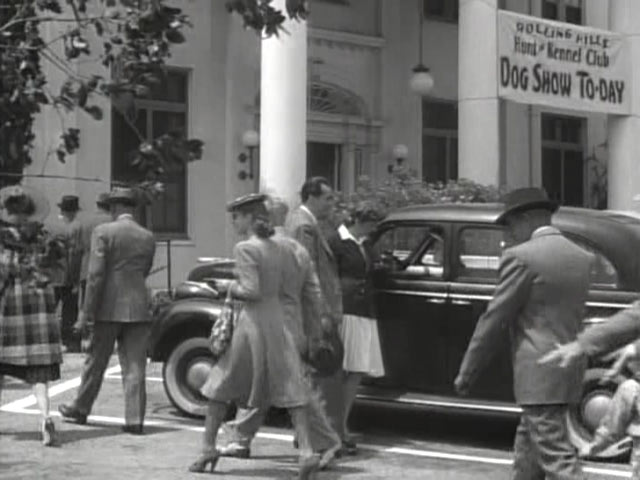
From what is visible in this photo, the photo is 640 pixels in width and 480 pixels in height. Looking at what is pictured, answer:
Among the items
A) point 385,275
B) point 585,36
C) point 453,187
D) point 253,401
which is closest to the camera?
point 253,401

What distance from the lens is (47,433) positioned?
9.84 m

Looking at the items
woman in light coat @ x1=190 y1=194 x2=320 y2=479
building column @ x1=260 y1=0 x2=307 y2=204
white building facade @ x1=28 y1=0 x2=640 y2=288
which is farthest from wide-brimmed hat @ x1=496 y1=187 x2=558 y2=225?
building column @ x1=260 y1=0 x2=307 y2=204

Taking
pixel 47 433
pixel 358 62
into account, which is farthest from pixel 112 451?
pixel 358 62

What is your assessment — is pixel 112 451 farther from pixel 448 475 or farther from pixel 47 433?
pixel 448 475

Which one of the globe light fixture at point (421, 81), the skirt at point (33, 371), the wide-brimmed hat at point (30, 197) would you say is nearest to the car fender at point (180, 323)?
the skirt at point (33, 371)

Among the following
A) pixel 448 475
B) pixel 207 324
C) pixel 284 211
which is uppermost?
pixel 284 211

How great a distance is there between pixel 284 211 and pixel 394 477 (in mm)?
2009

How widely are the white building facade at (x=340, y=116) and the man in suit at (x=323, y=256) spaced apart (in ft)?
24.2

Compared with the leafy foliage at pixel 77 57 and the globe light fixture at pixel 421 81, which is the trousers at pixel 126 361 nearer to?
the leafy foliage at pixel 77 57

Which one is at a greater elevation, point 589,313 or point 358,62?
point 358,62

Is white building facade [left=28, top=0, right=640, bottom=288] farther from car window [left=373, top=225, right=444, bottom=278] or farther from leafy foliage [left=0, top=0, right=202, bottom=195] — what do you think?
leafy foliage [left=0, top=0, right=202, bottom=195]

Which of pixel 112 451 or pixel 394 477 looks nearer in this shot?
pixel 394 477

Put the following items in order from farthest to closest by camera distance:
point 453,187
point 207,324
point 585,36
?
point 585,36 → point 453,187 → point 207,324

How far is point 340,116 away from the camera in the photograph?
75.1 feet
